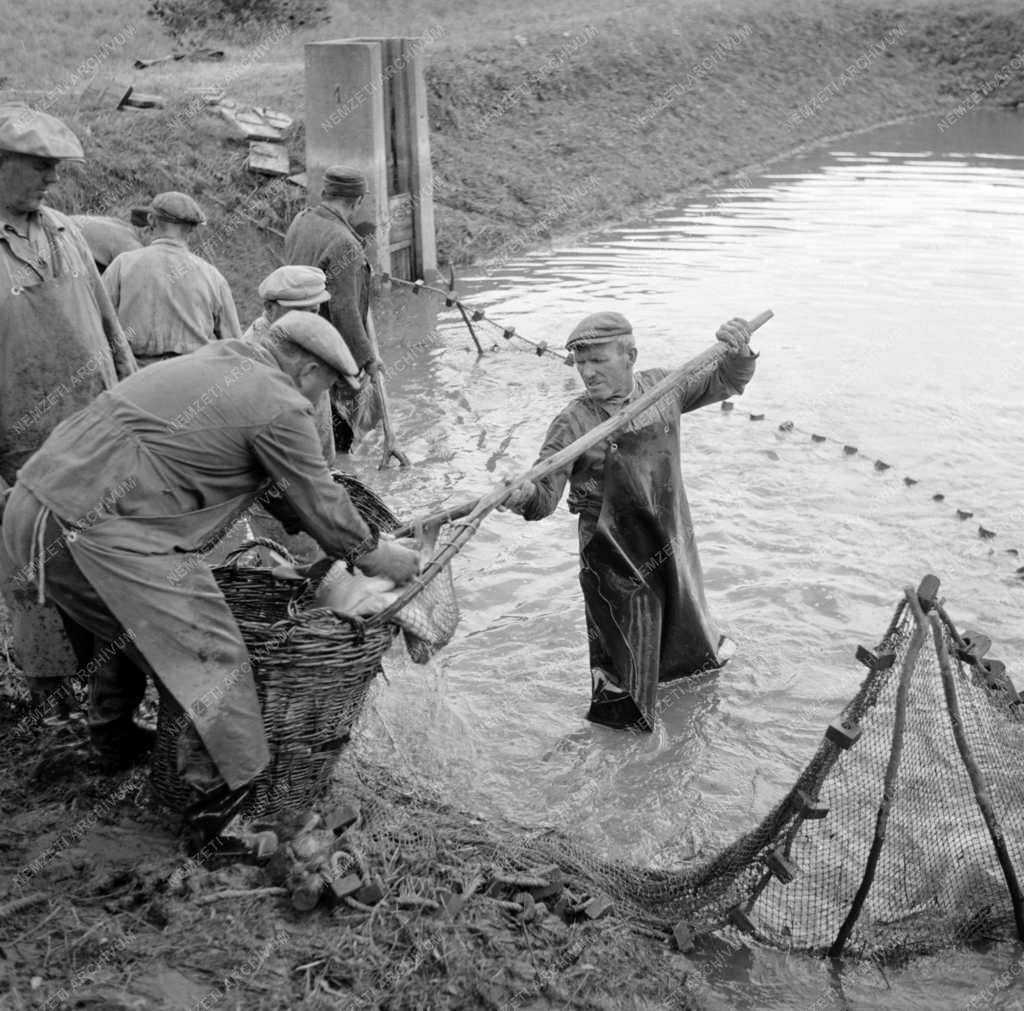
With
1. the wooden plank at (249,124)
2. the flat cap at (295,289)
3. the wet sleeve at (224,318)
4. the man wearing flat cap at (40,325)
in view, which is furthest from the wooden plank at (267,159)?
the man wearing flat cap at (40,325)

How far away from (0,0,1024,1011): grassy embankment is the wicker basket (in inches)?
11.6

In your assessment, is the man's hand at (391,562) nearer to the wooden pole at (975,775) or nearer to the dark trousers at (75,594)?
the dark trousers at (75,594)

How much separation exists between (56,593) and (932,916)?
127 inches

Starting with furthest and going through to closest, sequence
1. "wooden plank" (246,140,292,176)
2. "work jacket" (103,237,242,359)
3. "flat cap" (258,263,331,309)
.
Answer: "wooden plank" (246,140,292,176), "work jacket" (103,237,242,359), "flat cap" (258,263,331,309)

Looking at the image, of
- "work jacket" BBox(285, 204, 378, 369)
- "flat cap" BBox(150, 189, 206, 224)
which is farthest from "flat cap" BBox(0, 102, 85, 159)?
"work jacket" BBox(285, 204, 378, 369)

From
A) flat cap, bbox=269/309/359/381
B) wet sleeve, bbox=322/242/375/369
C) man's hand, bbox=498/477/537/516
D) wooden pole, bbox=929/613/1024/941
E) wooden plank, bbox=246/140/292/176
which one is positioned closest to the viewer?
wooden pole, bbox=929/613/1024/941

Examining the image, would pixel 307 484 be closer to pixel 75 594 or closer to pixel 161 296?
pixel 75 594

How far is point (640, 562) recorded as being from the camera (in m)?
5.64

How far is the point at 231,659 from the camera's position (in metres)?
3.99

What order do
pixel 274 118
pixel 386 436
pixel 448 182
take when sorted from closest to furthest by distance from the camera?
pixel 386 436, pixel 274 118, pixel 448 182

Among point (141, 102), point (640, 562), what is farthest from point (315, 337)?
point (141, 102)

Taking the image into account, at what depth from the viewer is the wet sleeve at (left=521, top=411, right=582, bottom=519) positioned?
5.15 m

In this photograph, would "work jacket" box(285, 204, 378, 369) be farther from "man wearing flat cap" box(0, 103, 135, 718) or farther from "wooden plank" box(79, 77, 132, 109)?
"wooden plank" box(79, 77, 132, 109)

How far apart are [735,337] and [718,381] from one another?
273mm
